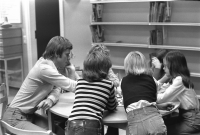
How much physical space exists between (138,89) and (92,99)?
0.36 metres

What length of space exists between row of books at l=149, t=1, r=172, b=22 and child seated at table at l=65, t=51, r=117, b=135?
2453 millimetres

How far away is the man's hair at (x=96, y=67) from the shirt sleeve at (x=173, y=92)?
608 millimetres

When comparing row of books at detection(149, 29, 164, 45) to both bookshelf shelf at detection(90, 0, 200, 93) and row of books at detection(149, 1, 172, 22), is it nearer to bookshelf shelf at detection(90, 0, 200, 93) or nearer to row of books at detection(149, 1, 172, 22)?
bookshelf shelf at detection(90, 0, 200, 93)

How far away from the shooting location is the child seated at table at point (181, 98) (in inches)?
93.7

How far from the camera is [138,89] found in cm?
209

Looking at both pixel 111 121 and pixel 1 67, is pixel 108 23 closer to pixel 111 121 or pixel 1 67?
pixel 1 67

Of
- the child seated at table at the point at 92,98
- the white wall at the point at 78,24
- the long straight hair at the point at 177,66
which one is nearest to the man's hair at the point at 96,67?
the child seated at table at the point at 92,98

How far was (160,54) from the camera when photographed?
354cm

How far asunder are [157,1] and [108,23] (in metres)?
0.92

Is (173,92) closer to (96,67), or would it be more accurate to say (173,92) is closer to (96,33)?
(96,67)

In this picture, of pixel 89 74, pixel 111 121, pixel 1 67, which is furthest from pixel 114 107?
pixel 1 67

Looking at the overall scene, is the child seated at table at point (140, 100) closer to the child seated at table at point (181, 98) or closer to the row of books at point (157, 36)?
the child seated at table at point (181, 98)

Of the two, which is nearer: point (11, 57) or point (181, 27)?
point (181, 27)

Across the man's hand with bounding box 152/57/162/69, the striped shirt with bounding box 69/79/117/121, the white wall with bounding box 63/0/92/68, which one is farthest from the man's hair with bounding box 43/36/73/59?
the white wall with bounding box 63/0/92/68
